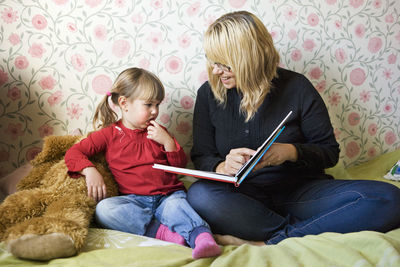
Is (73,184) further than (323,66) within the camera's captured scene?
No

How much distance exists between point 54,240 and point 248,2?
1.29 meters

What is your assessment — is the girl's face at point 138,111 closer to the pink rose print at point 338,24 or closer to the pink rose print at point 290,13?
the pink rose print at point 290,13

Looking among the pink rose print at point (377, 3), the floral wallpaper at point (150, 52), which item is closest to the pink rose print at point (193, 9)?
the floral wallpaper at point (150, 52)

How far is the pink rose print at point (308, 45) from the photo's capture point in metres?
1.62

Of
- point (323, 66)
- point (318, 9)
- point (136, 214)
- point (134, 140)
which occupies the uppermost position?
point (318, 9)

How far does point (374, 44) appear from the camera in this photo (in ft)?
5.53

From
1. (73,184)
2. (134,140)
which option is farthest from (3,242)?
(134,140)

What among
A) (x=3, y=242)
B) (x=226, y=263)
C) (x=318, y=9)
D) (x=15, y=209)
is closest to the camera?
(x=226, y=263)

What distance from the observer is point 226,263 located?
2.66 feet

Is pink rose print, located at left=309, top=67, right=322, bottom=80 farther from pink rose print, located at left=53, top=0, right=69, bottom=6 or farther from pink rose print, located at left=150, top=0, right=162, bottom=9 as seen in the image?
pink rose print, located at left=53, top=0, right=69, bottom=6

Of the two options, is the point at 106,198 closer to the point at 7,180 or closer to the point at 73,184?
the point at 73,184

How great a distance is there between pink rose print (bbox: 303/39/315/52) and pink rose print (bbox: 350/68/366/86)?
0.86 feet

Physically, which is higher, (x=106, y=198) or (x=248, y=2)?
(x=248, y=2)

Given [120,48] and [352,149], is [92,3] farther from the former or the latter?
[352,149]
